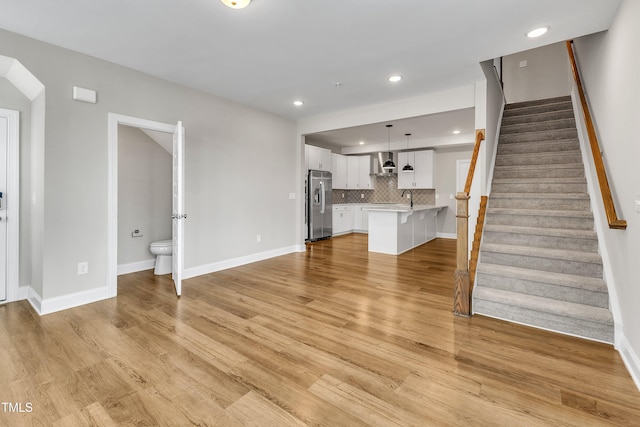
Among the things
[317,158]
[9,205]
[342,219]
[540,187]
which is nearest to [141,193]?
[9,205]

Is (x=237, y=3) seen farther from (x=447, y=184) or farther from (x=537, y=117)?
(x=447, y=184)

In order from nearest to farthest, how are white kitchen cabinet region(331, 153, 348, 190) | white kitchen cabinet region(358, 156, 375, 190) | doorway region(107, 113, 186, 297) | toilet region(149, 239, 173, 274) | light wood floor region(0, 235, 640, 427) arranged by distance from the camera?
light wood floor region(0, 235, 640, 427) → doorway region(107, 113, 186, 297) → toilet region(149, 239, 173, 274) → white kitchen cabinet region(331, 153, 348, 190) → white kitchen cabinet region(358, 156, 375, 190)

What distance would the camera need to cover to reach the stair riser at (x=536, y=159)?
155 inches

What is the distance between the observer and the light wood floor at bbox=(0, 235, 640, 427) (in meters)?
1.59

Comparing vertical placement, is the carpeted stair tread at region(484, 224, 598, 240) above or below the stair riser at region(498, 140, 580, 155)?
below

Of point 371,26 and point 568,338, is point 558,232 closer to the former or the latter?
point 568,338

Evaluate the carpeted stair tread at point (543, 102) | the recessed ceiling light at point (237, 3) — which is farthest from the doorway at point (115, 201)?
the carpeted stair tread at point (543, 102)

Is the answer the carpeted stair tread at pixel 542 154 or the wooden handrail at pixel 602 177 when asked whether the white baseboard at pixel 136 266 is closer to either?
the wooden handrail at pixel 602 177

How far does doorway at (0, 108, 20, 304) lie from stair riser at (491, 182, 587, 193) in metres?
5.68

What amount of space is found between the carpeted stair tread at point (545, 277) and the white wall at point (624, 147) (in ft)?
0.59

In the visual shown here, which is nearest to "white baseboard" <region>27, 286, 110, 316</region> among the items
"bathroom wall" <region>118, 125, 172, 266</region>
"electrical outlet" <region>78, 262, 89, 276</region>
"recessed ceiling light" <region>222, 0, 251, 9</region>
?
"electrical outlet" <region>78, 262, 89, 276</region>

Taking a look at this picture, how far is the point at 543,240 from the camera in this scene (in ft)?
10.4

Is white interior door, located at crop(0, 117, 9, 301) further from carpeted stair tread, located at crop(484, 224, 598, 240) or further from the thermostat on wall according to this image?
carpeted stair tread, located at crop(484, 224, 598, 240)

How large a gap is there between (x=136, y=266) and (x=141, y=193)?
109 cm
